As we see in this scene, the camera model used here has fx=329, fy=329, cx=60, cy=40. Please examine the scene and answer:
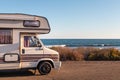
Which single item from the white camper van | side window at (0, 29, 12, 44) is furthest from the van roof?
side window at (0, 29, 12, 44)

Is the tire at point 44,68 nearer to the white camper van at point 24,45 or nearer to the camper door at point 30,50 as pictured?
the white camper van at point 24,45

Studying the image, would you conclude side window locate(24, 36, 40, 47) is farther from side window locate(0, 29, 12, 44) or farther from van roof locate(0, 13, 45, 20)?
van roof locate(0, 13, 45, 20)

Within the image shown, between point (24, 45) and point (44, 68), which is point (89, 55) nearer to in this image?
point (44, 68)

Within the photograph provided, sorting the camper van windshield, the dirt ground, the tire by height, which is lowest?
the dirt ground

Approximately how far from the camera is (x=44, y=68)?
16797 millimetres

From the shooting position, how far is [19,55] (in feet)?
53.0

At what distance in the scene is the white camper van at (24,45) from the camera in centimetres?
1597

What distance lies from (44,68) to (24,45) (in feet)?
5.17

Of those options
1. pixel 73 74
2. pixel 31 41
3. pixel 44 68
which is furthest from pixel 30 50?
pixel 73 74

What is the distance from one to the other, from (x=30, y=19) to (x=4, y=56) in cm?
224

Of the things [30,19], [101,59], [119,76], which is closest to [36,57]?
[30,19]

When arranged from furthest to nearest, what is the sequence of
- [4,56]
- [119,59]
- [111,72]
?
[119,59]
[111,72]
[4,56]

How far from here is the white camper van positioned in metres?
16.0

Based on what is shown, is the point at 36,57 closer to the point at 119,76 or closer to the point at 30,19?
the point at 30,19
